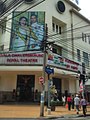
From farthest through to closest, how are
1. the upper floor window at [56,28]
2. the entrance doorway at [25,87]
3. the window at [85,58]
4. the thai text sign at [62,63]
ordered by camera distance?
the window at [85,58]
the upper floor window at [56,28]
the entrance doorway at [25,87]
the thai text sign at [62,63]

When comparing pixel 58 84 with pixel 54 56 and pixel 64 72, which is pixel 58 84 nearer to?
pixel 64 72

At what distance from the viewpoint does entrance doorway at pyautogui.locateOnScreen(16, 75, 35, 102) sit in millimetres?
30217

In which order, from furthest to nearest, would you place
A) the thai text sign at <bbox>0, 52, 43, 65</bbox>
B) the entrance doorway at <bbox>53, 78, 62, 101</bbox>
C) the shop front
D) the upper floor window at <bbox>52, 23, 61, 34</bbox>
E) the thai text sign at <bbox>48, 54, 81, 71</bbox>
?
1. the upper floor window at <bbox>52, 23, 61, 34</bbox>
2. the entrance doorway at <bbox>53, 78, 62, 101</bbox>
3. the thai text sign at <bbox>48, 54, 81, 71</bbox>
4. the thai text sign at <bbox>0, 52, 43, 65</bbox>
5. the shop front

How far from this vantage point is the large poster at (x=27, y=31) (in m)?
30.8

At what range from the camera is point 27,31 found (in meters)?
31.5

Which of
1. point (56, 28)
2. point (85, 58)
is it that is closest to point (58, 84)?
point (56, 28)

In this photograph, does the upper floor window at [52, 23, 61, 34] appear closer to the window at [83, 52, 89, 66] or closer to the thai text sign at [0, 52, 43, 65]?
the window at [83, 52, 89, 66]

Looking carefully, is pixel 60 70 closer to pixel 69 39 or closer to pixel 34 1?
pixel 69 39

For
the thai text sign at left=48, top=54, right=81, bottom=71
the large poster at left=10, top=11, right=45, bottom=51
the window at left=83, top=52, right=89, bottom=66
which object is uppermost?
the large poster at left=10, top=11, right=45, bottom=51

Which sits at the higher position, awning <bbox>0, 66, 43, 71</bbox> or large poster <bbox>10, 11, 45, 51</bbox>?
large poster <bbox>10, 11, 45, 51</bbox>

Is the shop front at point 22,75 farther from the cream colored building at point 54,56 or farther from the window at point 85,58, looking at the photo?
the window at point 85,58

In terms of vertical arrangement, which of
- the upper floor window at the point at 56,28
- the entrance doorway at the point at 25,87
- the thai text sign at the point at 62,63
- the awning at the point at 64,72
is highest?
the upper floor window at the point at 56,28

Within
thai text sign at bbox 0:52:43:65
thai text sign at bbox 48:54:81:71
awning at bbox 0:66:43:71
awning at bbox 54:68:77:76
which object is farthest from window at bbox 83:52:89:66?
awning at bbox 0:66:43:71

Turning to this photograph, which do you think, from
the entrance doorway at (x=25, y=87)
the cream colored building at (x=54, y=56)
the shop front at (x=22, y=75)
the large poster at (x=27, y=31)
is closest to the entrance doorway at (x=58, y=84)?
the cream colored building at (x=54, y=56)
